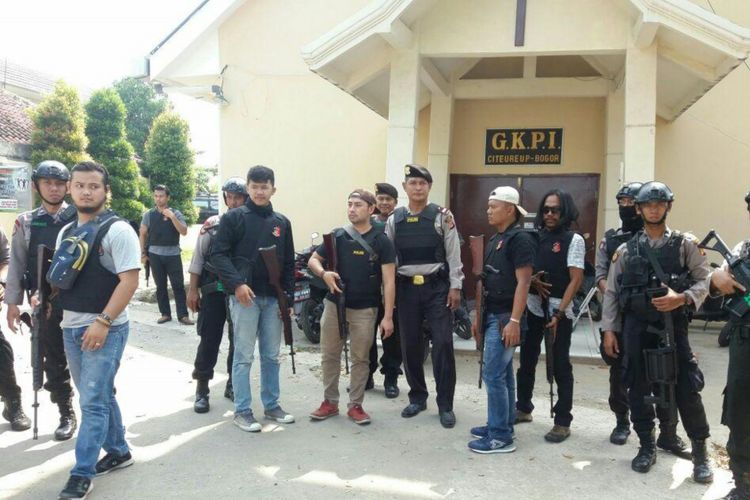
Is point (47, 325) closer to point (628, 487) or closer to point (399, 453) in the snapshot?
point (399, 453)

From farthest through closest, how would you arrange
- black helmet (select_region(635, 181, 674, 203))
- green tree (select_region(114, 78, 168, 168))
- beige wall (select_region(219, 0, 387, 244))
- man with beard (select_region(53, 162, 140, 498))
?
green tree (select_region(114, 78, 168, 168)) → beige wall (select_region(219, 0, 387, 244)) → black helmet (select_region(635, 181, 674, 203)) → man with beard (select_region(53, 162, 140, 498))

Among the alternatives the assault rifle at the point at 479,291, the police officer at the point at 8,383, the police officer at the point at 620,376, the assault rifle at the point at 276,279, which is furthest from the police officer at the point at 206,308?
the police officer at the point at 620,376

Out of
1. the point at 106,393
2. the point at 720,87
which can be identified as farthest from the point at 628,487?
the point at 720,87

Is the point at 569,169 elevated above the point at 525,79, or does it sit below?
below

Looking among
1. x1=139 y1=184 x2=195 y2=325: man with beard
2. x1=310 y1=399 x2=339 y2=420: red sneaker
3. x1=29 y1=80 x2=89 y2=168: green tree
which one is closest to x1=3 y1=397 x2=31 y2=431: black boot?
x1=310 y1=399 x2=339 y2=420: red sneaker

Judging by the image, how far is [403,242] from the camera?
15.0 feet

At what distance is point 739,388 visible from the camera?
124 inches

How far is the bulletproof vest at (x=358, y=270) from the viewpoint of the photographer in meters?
4.44

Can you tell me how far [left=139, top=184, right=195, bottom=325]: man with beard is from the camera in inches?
314

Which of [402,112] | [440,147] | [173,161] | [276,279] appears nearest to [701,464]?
[276,279]

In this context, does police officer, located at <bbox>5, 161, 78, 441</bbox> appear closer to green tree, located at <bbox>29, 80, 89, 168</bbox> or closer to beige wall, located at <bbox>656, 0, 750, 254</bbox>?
beige wall, located at <bbox>656, 0, 750, 254</bbox>

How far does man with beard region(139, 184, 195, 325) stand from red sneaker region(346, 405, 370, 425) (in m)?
4.35

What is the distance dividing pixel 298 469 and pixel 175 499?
2.57ft

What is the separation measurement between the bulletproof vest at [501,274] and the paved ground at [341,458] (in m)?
1.12
